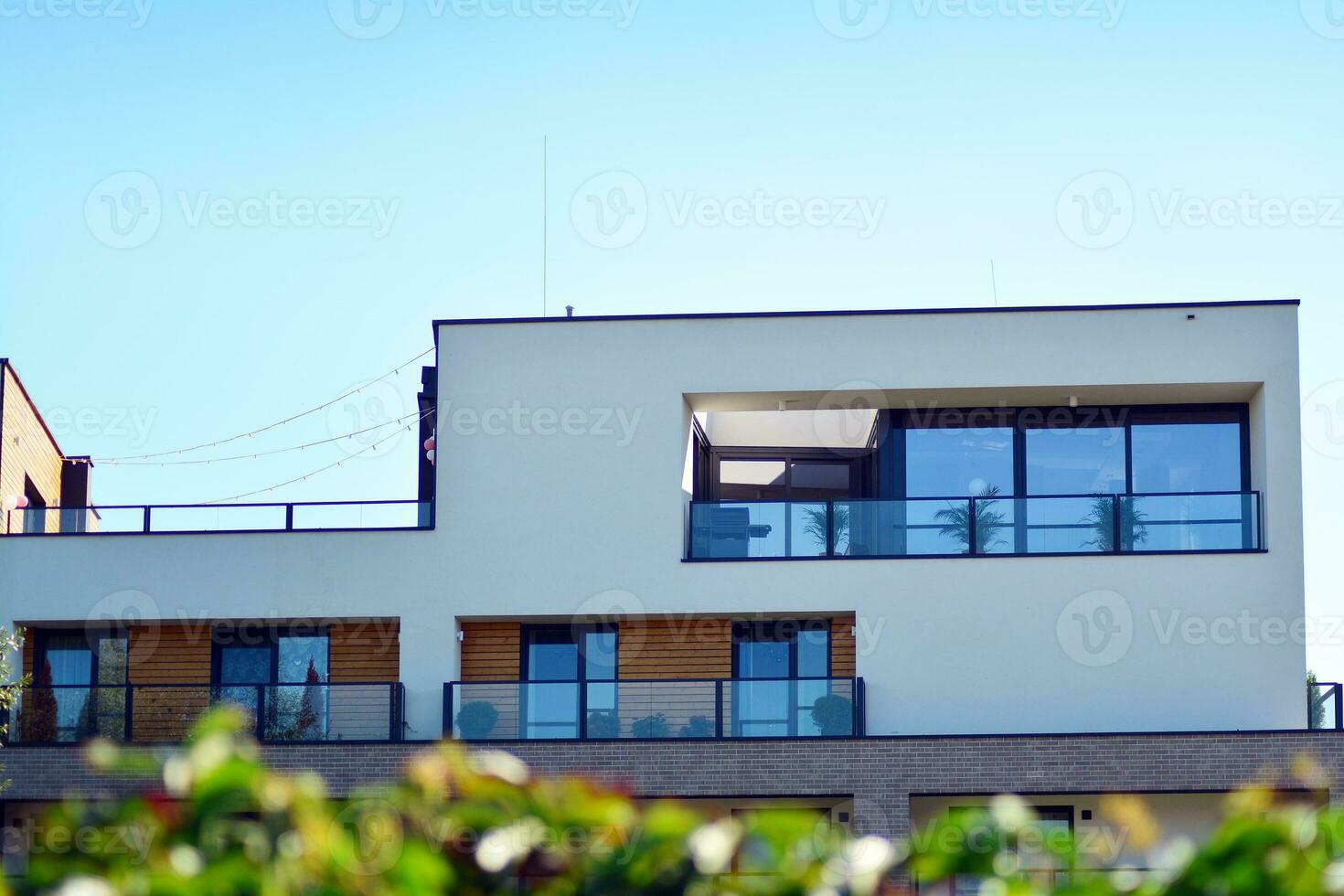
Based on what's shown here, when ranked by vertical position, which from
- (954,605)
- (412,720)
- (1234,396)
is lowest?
(412,720)

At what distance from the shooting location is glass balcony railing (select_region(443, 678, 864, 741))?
20.0 m

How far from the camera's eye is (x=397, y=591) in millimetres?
21641

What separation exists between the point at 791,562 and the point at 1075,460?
401 cm

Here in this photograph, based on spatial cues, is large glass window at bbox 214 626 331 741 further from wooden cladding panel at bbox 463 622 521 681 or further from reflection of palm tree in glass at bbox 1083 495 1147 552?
reflection of palm tree in glass at bbox 1083 495 1147 552

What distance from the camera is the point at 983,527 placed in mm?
21141

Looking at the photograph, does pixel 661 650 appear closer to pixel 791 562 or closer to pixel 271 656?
pixel 791 562

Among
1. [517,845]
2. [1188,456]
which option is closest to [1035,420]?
[1188,456]

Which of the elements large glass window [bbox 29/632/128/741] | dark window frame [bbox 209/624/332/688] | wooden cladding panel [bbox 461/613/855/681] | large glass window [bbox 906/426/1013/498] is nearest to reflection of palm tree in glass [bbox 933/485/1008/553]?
large glass window [bbox 906/426/1013/498]

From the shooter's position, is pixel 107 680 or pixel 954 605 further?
pixel 107 680

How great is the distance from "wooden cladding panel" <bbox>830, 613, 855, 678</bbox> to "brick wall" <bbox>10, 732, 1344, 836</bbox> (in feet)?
Answer: 6.88

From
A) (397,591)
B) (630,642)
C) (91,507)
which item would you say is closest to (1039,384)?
(630,642)

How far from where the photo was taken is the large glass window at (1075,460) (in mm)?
22156

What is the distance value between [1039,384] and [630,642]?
6.00 metres

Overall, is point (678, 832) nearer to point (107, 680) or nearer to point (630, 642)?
point (630, 642)
